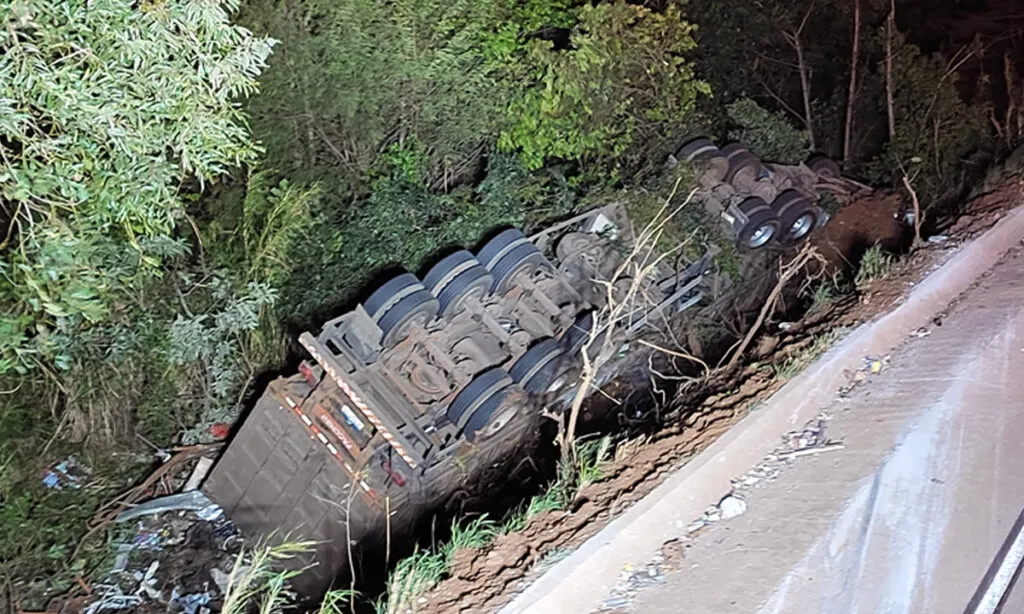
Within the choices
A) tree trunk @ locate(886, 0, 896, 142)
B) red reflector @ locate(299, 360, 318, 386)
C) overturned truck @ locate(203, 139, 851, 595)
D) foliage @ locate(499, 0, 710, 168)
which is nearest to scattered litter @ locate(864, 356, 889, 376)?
overturned truck @ locate(203, 139, 851, 595)

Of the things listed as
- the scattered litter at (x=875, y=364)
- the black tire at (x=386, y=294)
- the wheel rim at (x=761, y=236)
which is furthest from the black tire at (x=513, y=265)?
the scattered litter at (x=875, y=364)

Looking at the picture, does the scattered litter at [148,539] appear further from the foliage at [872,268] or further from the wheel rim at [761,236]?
the wheel rim at [761,236]

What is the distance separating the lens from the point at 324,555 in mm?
7469

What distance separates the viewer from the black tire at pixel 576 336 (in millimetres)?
8234

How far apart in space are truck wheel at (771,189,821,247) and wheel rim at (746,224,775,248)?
20 cm

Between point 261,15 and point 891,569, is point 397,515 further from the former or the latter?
point 261,15

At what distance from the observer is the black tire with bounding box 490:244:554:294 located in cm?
840

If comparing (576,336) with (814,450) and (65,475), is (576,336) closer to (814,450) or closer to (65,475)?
(814,450)

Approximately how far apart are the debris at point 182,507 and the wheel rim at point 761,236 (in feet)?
22.9

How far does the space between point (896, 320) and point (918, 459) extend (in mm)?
1916

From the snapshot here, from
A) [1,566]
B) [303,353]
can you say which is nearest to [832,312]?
[303,353]

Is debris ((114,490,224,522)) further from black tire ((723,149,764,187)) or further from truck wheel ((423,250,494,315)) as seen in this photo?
black tire ((723,149,764,187))

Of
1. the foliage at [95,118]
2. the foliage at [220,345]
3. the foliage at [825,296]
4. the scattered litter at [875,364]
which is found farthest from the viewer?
the foliage at [220,345]

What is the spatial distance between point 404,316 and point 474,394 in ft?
3.21
